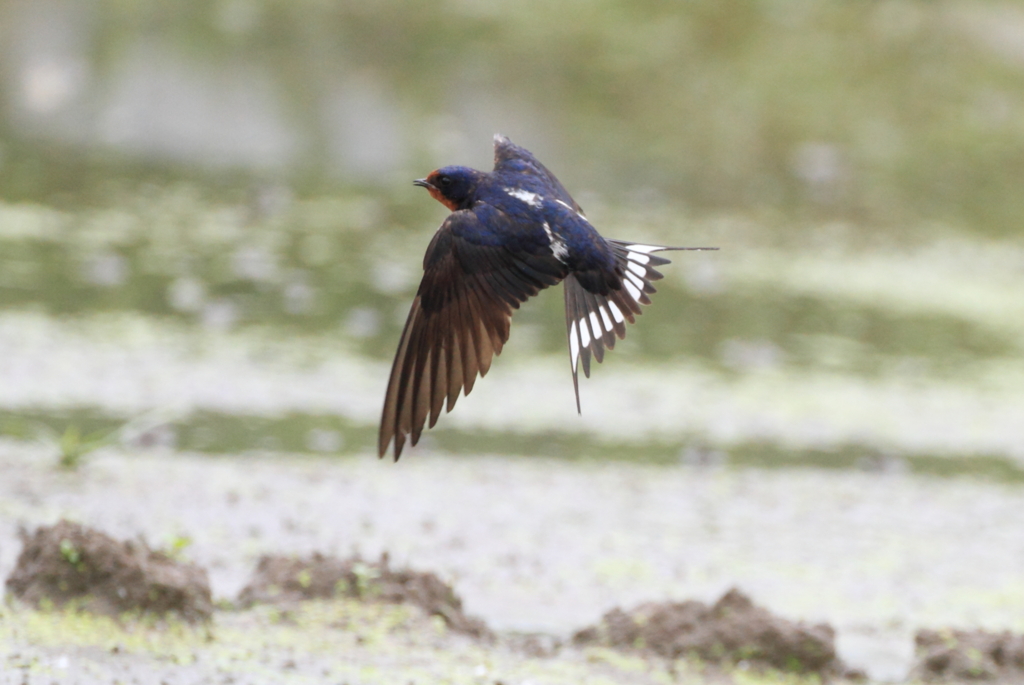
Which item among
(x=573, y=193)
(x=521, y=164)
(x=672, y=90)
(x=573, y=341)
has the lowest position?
(x=573, y=341)

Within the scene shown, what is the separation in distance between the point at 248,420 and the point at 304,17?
943cm

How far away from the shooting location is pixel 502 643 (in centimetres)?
423

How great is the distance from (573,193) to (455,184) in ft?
28.3

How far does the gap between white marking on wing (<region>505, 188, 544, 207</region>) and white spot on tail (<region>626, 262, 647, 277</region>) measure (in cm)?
25

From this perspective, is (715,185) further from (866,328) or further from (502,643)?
(502,643)

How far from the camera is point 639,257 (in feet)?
11.9

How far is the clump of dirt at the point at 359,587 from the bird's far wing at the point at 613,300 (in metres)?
0.98

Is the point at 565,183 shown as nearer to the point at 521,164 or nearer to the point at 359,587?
the point at 359,587

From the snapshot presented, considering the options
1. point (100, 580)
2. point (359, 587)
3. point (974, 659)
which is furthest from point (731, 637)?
point (100, 580)

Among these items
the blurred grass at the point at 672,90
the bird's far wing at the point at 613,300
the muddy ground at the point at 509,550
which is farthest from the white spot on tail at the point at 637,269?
the blurred grass at the point at 672,90

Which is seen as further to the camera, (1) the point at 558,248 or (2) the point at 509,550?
(2) the point at 509,550

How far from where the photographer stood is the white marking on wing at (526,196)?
3.60 meters

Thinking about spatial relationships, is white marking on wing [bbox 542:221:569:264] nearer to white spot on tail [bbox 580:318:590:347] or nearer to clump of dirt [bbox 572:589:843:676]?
white spot on tail [bbox 580:318:590:347]

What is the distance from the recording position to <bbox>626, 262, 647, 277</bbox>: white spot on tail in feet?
11.8
